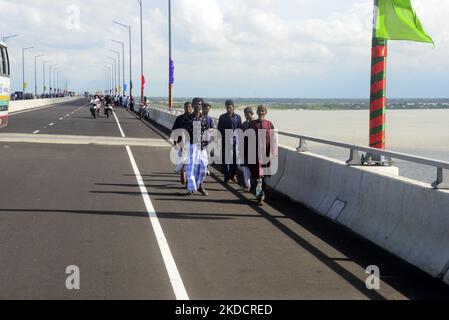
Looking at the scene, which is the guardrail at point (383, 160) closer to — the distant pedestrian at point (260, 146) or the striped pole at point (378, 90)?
the striped pole at point (378, 90)

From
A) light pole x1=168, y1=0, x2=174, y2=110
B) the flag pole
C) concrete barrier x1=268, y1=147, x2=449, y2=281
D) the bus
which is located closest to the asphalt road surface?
concrete barrier x1=268, y1=147, x2=449, y2=281

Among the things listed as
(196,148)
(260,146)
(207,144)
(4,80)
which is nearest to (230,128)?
(207,144)

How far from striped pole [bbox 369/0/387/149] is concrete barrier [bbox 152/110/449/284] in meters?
0.98

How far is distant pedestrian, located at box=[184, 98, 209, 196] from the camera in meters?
14.3

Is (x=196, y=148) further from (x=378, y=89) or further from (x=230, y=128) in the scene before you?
(x=378, y=89)

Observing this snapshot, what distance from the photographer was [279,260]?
28.3ft

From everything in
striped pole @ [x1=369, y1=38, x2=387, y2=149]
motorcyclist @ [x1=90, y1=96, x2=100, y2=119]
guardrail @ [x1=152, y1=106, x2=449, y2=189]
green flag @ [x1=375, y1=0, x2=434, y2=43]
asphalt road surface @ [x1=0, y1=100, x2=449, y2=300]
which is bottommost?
asphalt road surface @ [x1=0, y1=100, x2=449, y2=300]

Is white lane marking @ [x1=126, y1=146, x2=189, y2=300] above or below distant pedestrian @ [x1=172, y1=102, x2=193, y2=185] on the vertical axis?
below

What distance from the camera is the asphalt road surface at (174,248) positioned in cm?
728

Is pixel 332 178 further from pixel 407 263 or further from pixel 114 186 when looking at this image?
pixel 114 186

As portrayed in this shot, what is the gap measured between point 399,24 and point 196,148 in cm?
466

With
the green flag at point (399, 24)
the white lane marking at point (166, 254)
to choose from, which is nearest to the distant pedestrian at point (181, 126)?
the white lane marking at point (166, 254)

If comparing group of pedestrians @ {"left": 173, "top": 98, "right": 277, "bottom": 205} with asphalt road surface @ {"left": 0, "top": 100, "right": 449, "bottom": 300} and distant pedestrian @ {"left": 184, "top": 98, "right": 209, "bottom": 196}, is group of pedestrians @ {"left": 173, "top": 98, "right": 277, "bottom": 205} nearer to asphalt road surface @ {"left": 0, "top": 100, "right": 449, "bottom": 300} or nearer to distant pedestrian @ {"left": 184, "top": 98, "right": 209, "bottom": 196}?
distant pedestrian @ {"left": 184, "top": 98, "right": 209, "bottom": 196}

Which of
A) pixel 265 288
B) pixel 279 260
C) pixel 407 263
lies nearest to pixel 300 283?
pixel 265 288
